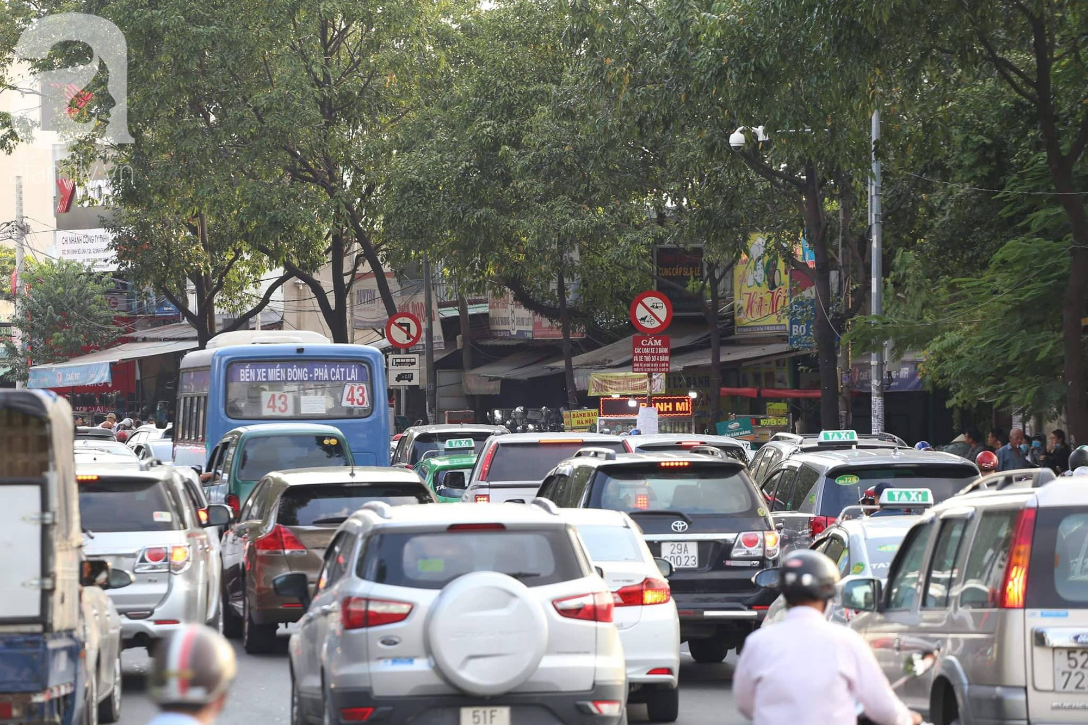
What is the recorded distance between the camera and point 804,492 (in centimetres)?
1478

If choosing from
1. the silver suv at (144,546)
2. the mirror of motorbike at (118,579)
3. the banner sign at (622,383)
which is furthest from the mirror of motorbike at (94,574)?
the banner sign at (622,383)

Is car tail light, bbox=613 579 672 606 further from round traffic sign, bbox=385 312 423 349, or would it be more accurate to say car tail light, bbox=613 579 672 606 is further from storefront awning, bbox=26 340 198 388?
storefront awning, bbox=26 340 198 388

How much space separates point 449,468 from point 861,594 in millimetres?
14394

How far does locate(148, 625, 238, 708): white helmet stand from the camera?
3.93 m

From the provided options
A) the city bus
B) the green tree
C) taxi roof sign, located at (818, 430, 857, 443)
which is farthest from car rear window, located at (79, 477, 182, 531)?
the green tree

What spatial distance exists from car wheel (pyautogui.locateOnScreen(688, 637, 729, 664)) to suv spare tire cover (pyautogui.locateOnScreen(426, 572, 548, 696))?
20.8ft

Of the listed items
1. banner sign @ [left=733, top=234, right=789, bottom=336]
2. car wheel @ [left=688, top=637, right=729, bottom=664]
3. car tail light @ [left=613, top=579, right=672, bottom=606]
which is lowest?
car wheel @ [left=688, top=637, right=729, bottom=664]

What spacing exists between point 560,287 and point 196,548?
25.6 meters

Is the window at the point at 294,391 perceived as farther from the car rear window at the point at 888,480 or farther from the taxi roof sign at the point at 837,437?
the car rear window at the point at 888,480

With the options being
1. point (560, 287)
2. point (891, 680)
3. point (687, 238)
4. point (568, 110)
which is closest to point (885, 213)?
point (687, 238)

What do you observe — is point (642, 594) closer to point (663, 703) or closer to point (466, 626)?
point (663, 703)

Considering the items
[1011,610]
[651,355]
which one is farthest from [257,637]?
[651,355]

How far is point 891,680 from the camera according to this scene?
821 cm

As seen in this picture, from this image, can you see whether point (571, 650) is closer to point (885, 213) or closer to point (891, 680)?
point (891, 680)
